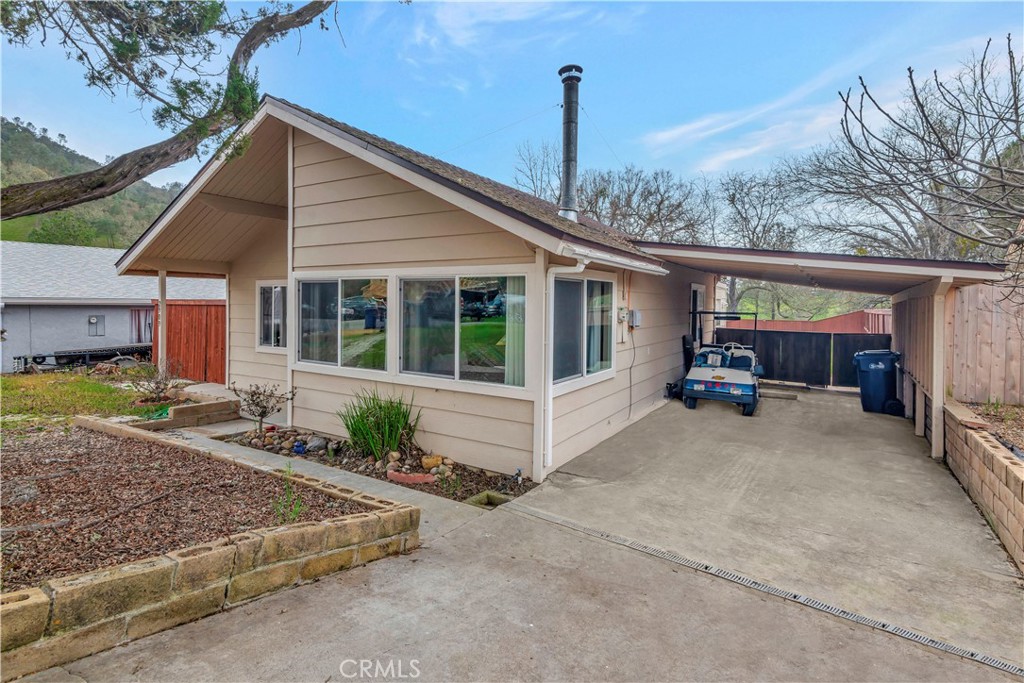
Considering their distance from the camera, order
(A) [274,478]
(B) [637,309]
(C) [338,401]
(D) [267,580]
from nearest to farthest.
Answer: (D) [267,580], (A) [274,478], (C) [338,401], (B) [637,309]

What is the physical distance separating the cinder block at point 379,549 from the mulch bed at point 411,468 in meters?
1.32

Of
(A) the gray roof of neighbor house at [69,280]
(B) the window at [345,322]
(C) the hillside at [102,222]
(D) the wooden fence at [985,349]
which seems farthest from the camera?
(C) the hillside at [102,222]

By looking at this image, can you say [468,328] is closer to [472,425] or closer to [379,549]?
[472,425]

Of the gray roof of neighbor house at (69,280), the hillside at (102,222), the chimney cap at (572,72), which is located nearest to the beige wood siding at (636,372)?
the chimney cap at (572,72)

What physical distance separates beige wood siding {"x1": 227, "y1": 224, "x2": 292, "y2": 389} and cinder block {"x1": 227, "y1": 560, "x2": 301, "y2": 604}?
659cm

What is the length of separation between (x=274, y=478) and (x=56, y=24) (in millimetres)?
4039

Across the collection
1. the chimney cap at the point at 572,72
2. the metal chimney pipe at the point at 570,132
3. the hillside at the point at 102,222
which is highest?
the hillside at the point at 102,222

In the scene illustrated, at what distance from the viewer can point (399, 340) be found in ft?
20.7

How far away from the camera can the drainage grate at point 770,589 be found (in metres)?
2.68

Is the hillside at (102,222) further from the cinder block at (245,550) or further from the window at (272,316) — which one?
the cinder block at (245,550)

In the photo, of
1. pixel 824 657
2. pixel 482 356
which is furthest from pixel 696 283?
pixel 824 657

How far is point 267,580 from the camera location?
302cm

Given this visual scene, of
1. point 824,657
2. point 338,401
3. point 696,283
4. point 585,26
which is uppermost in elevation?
point 585,26

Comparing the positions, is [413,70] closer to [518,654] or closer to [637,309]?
[637,309]
